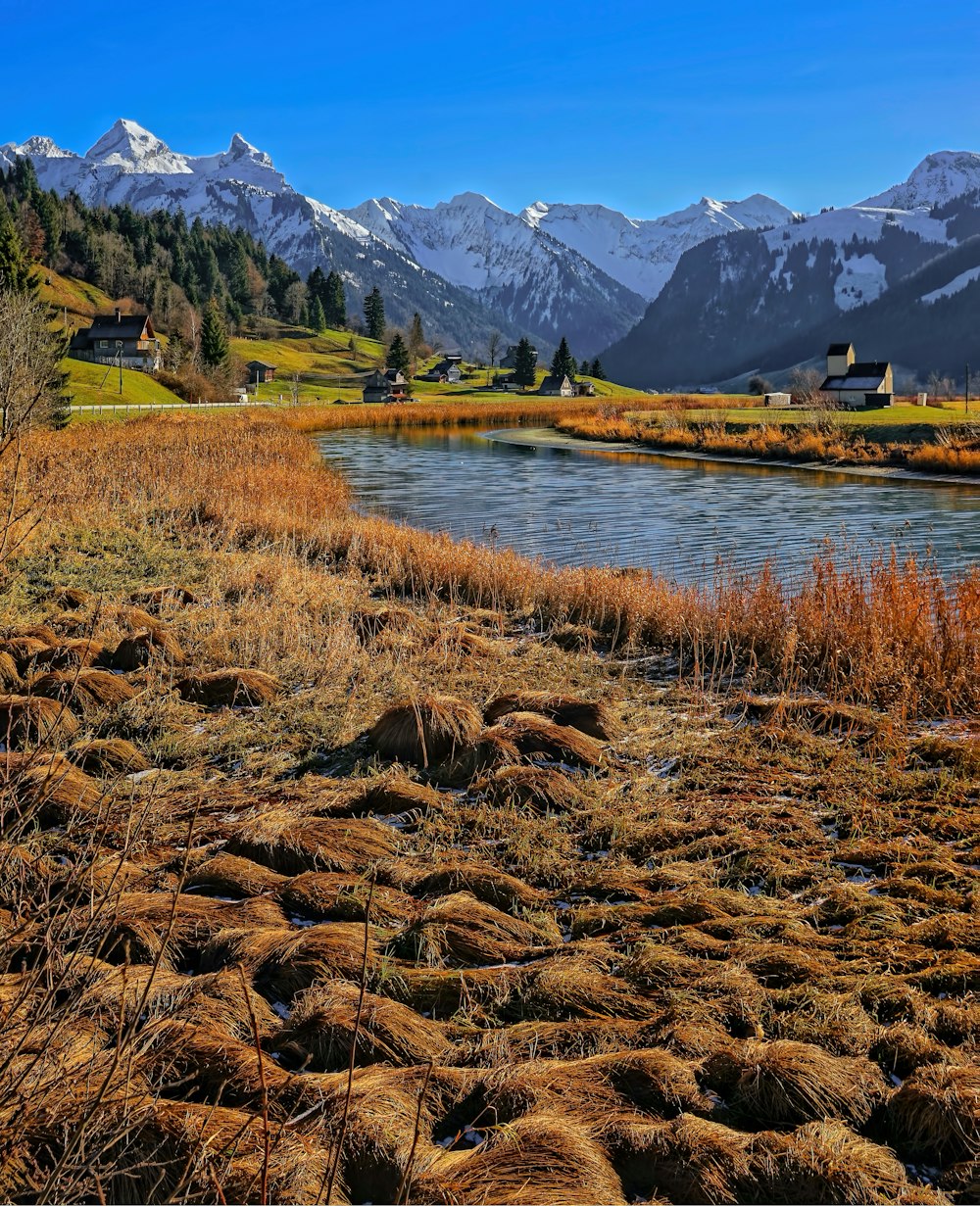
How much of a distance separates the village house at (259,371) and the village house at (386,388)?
40.2 feet

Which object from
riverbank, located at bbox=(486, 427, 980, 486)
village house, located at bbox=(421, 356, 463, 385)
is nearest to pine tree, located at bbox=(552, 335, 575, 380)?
village house, located at bbox=(421, 356, 463, 385)

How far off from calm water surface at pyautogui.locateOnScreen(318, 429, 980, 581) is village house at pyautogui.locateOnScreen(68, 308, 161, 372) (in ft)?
237

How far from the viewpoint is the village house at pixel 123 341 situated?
390 feet

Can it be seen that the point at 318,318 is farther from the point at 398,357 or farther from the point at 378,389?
the point at 378,389

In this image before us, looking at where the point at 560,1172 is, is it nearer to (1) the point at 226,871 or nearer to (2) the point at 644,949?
(2) the point at 644,949

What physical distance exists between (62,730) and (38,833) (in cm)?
225

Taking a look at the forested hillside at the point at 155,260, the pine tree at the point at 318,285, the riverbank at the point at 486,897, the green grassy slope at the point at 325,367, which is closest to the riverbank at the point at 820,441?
the riverbank at the point at 486,897

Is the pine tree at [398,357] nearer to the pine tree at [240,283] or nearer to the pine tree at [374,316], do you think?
the pine tree at [240,283]

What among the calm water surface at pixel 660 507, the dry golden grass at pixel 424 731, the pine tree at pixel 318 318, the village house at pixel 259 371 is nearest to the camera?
the dry golden grass at pixel 424 731

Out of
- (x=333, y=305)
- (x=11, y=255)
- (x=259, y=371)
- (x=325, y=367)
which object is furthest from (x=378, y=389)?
(x=333, y=305)

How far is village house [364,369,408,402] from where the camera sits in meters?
127

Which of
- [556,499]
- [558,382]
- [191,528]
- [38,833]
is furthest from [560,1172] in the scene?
[558,382]

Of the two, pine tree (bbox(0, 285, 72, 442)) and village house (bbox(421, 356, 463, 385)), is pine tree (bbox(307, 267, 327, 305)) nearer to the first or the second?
village house (bbox(421, 356, 463, 385))

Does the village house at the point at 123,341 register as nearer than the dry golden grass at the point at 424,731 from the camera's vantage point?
No
